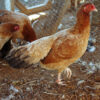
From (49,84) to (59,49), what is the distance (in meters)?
0.61

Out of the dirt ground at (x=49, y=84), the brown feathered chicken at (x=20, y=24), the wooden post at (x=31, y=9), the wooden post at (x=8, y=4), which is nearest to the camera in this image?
the dirt ground at (x=49, y=84)

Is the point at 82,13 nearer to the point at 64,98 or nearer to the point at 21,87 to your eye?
the point at 64,98

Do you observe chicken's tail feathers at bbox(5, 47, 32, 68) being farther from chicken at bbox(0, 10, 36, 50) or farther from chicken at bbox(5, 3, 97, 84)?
chicken at bbox(0, 10, 36, 50)

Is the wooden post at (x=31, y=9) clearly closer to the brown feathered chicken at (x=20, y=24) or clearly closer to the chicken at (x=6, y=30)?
the brown feathered chicken at (x=20, y=24)

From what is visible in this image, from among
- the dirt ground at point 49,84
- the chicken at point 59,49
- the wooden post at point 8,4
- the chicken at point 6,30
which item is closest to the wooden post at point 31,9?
the wooden post at point 8,4

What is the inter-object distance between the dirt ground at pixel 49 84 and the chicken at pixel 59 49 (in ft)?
1.19

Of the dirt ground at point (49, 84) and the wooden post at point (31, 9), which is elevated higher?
the wooden post at point (31, 9)

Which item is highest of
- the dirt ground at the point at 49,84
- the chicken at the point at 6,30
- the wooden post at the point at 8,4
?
the wooden post at the point at 8,4

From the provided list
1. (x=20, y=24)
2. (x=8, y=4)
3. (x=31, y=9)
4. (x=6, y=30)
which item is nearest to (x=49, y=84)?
(x=6, y=30)

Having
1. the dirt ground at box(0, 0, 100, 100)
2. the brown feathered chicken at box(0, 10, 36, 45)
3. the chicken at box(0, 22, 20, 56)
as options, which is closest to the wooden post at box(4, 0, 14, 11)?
the brown feathered chicken at box(0, 10, 36, 45)

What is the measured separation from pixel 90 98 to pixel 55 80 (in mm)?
541

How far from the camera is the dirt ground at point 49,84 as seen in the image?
6.91 ft

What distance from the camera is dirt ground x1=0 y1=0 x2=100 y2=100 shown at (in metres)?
2.11

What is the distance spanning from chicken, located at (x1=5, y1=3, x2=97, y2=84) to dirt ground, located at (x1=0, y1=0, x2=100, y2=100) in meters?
0.36
